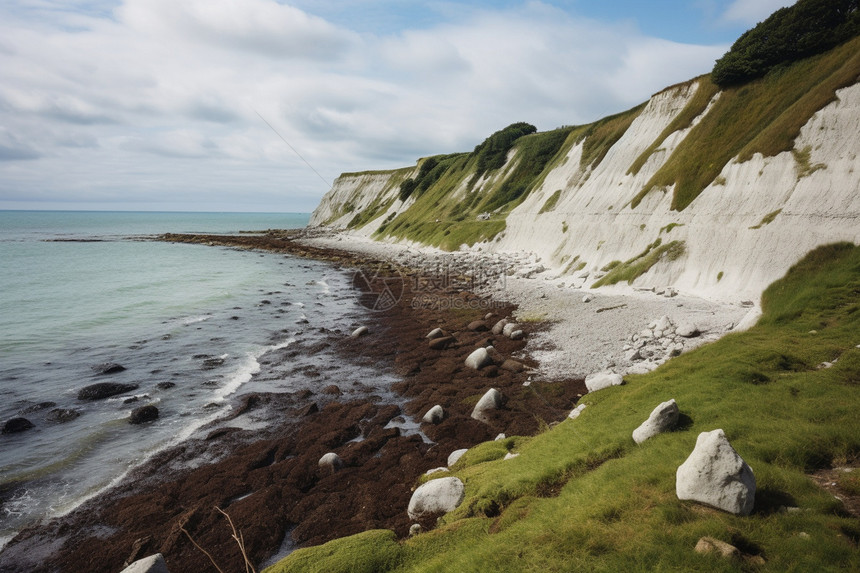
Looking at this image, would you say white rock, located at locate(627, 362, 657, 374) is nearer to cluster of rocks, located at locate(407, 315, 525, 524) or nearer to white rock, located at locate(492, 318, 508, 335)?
cluster of rocks, located at locate(407, 315, 525, 524)

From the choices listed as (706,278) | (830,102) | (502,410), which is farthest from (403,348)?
(830,102)

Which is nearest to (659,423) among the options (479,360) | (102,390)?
(479,360)

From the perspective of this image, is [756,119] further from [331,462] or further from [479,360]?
[331,462]

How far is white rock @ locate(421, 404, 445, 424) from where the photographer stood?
18203 millimetres

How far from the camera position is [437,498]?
11133 mm

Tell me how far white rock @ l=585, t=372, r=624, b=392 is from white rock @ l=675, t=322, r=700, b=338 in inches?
262

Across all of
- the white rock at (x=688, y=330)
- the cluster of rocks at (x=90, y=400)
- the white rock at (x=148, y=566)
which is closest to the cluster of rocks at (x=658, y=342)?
the white rock at (x=688, y=330)

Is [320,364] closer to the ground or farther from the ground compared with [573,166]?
closer to the ground

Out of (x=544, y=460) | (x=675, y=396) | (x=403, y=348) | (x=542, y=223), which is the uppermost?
(x=542, y=223)

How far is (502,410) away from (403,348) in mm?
11803

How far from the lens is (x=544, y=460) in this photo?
10977 millimetres

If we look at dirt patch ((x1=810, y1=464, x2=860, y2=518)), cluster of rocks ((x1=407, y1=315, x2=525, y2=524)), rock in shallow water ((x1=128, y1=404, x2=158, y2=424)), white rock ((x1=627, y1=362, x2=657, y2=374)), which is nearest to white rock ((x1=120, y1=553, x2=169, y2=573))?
cluster of rocks ((x1=407, y1=315, x2=525, y2=524))

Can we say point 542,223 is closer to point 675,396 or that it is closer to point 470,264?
point 470,264

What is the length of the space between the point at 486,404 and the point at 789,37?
42.9m
